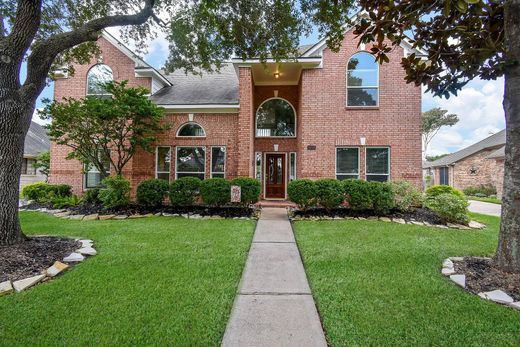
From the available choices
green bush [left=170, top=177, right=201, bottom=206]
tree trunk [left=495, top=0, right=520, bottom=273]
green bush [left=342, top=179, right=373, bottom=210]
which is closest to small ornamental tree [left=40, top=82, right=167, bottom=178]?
green bush [left=170, top=177, right=201, bottom=206]

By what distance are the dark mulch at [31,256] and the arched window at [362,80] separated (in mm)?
9792

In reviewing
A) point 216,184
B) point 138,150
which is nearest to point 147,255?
point 216,184

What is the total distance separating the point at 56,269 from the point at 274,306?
10.8 feet

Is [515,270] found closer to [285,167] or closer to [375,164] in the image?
[375,164]

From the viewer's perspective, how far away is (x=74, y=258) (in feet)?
13.6

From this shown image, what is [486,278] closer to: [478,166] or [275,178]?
[275,178]

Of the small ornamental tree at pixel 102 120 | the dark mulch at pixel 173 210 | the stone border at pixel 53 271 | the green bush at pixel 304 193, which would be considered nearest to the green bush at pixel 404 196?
the green bush at pixel 304 193

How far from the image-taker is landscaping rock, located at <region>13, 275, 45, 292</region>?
10.4 feet

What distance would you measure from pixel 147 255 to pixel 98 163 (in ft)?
21.8

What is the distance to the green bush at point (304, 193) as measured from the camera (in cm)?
800

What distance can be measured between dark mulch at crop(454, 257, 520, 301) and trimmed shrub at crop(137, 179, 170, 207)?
8.09 meters

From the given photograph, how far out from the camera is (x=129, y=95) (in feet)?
29.0

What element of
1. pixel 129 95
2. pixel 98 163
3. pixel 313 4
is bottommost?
pixel 98 163

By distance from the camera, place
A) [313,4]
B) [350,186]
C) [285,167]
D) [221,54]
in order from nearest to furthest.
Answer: [313,4] → [221,54] → [350,186] → [285,167]
